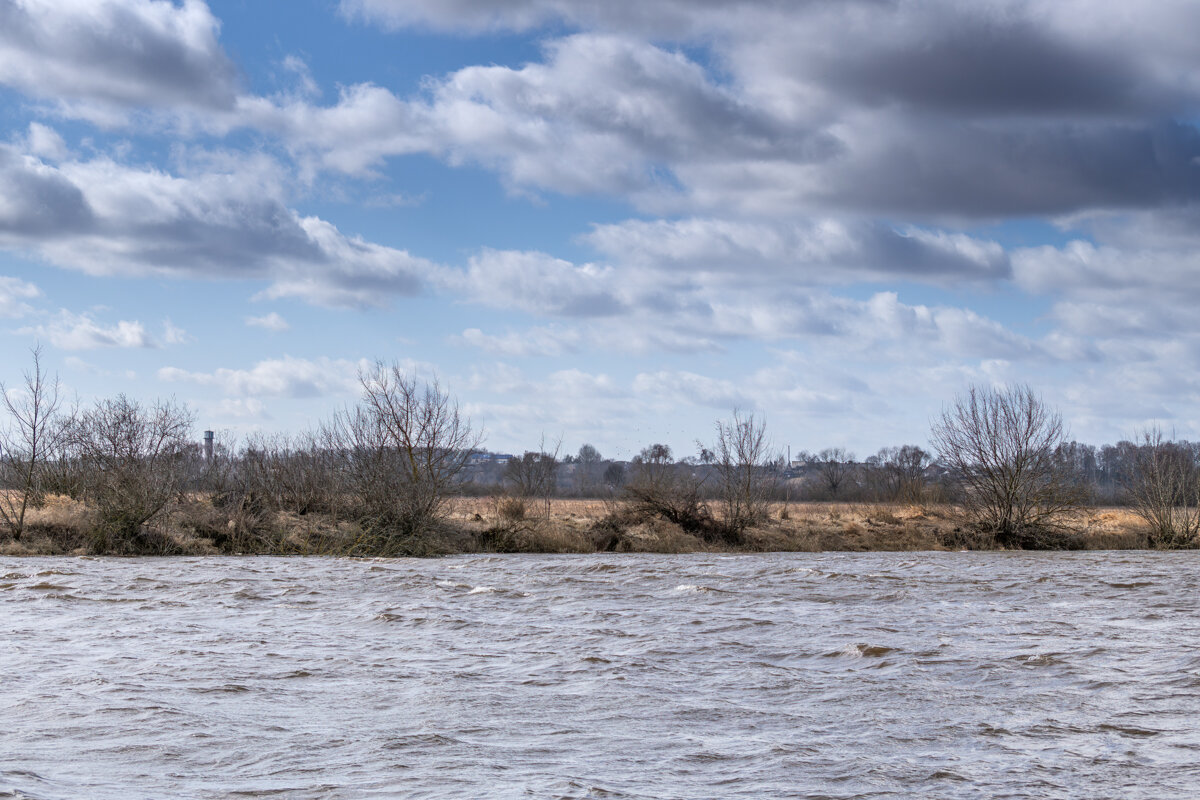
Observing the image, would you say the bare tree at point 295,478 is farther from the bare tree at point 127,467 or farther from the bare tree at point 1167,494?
the bare tree at point 1167,494

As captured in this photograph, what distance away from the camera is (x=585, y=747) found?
947cm

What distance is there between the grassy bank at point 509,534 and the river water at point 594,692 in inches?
410

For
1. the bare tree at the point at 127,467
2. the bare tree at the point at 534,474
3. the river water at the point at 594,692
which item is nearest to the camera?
the river water at the point at 594,692

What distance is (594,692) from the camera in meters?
12.3

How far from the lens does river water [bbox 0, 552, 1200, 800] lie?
8.34 meters

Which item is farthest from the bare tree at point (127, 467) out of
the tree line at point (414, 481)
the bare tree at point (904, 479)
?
the bare tree at point (904, 479)

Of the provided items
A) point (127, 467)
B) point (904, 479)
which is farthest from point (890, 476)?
point (127, 467)

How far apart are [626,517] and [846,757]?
32.9 meters

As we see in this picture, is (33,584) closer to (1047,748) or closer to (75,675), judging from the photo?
(75,675)

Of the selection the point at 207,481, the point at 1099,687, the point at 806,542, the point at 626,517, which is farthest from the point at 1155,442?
the point at 207,481

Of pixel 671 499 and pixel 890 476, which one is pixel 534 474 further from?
pixel 890 476

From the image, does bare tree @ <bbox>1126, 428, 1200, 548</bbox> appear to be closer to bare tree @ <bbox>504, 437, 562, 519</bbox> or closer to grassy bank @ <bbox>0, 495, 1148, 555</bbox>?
grassy bank @ <bbox>0, 495, 1148, 555</bbox>

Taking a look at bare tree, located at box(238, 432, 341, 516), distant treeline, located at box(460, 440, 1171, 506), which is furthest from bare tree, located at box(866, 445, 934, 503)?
bare tree, located at box(238, 432, 341, 516)

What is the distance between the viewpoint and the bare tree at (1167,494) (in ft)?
136
